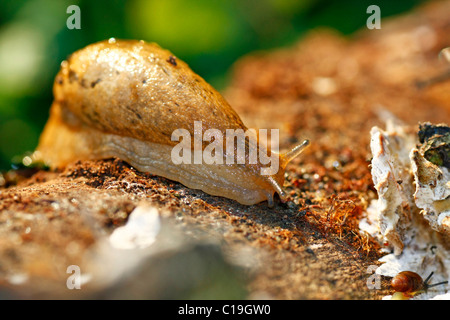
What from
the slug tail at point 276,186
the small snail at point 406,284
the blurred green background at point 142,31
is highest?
the blurred green background at point 142,31

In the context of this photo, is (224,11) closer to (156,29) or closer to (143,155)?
(156,29)

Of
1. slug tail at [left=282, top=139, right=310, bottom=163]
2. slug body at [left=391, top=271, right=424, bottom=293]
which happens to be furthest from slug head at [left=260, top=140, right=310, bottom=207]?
slug body at [left=391, top=271, right=424, bottom=293]

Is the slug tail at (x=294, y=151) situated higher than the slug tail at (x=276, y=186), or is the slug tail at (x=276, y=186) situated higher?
the slug tail at (x=294, y=151)

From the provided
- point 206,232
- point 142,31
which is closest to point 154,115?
point 206,232

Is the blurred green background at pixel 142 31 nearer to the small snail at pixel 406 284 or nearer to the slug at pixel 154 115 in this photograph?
the slug at pixel 154 115

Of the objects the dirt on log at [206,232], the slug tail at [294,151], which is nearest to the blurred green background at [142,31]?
the dirt on log at [206,232]

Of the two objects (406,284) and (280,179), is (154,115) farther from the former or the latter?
(406,284)
